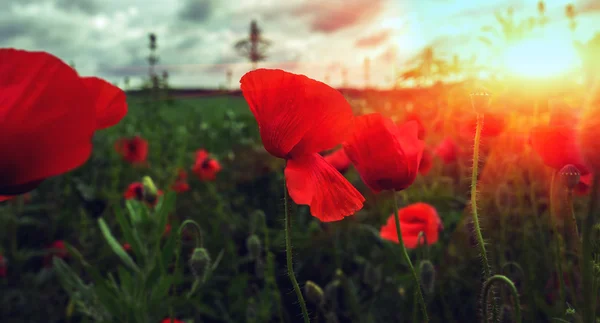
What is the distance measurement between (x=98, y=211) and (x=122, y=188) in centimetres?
50

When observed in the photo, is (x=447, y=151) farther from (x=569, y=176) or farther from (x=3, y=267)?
(x=3, y=267)


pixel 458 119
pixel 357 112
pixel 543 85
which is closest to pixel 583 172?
pixel 543 85

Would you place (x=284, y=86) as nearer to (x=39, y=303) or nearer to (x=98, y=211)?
(x=39, y=303)

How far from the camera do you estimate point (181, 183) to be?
116 inches

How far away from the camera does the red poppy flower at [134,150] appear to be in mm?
3350

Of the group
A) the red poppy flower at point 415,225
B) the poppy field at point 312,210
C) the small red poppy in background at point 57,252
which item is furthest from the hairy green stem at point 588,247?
the small red poppy in background at point 57,252

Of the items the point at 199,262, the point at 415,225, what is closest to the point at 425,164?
the point at 415,225

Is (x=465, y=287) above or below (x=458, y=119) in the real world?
below

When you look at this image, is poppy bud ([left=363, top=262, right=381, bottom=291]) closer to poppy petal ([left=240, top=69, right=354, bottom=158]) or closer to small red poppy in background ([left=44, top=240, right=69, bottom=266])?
poppy petal ([left=240, top=69, right=354, bottom=158])

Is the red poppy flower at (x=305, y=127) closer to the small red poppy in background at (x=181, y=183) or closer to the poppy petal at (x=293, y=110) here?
the poppy petal at (x=293, y=110)

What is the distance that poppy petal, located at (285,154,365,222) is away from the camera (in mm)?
734

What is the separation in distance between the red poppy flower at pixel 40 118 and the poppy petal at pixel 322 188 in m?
0.29

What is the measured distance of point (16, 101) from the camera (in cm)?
59

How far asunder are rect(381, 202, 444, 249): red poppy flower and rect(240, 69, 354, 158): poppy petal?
29.7 inches
